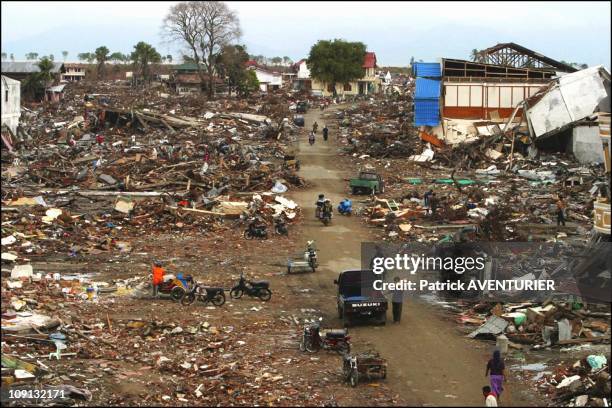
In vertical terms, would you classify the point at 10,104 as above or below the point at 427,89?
below

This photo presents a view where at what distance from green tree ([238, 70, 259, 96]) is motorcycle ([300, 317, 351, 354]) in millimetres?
57003

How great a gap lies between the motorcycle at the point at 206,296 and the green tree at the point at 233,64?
5454 cm

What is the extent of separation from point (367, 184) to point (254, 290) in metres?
15.0

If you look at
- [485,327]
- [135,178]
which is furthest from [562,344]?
[135,178]

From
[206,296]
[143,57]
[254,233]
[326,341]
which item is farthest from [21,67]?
[326,341]

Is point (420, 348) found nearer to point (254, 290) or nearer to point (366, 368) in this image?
point (366, 368)

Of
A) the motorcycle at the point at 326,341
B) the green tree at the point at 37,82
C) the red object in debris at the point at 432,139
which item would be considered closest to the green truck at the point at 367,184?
the red object in debris at the point at 432,139

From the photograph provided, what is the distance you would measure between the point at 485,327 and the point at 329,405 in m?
4.86

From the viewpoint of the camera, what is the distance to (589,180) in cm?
2986

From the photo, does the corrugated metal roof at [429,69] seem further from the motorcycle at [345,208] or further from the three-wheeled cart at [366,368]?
the three-wheeled cart at [366,368]

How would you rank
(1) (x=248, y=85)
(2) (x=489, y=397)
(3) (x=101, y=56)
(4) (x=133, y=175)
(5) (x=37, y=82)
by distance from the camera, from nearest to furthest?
(2) (x=489, y=397), (4) (x=133, y=175), (5) (x=37, y=82), (1) (x=248, y=85), (3) (x=101, y=56)

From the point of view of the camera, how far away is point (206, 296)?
1736cm

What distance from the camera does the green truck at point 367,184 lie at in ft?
106

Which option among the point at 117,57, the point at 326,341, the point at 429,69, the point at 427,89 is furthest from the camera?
the point at 117,57
